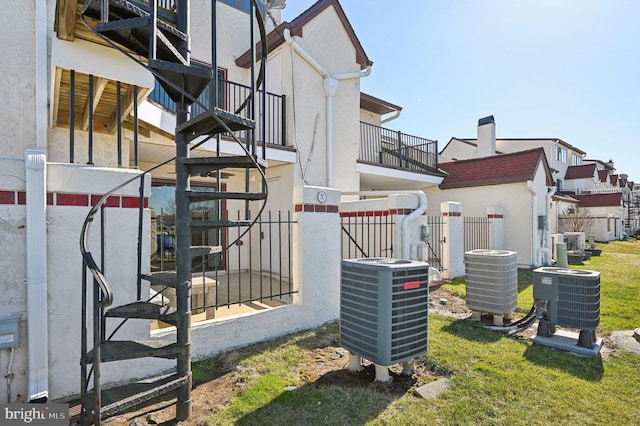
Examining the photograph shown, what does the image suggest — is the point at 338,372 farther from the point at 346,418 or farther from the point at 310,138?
the point at 310,138

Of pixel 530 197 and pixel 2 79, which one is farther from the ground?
pixel 2 79

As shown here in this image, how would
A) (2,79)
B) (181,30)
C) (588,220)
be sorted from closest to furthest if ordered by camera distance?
1. (181,30)
2. (2,79)
3. (588,220)

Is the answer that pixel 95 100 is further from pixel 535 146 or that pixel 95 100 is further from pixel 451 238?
pixel 535 146

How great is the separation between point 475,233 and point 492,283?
19.7ft

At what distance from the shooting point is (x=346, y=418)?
2631 millimetres

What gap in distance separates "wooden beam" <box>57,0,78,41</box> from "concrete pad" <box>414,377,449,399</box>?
168 inches

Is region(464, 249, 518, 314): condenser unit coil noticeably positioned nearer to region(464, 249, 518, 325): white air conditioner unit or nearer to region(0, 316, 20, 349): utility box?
region(464, 249, 518, 325): white air conditioner unit

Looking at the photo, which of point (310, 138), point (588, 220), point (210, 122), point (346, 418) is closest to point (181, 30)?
point (210, 122)

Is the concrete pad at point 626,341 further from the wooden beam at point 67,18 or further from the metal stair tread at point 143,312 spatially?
the wooden beam at point 67,18

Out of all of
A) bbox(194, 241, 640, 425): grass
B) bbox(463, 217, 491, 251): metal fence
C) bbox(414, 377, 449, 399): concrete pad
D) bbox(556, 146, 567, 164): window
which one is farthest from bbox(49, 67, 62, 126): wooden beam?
bbox(556, 146, 567, 164): window

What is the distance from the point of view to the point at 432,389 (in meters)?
3.04

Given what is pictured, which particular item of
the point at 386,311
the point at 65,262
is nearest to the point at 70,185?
the point at 65,262

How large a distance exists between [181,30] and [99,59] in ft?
3.23

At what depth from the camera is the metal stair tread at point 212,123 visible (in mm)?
2265
